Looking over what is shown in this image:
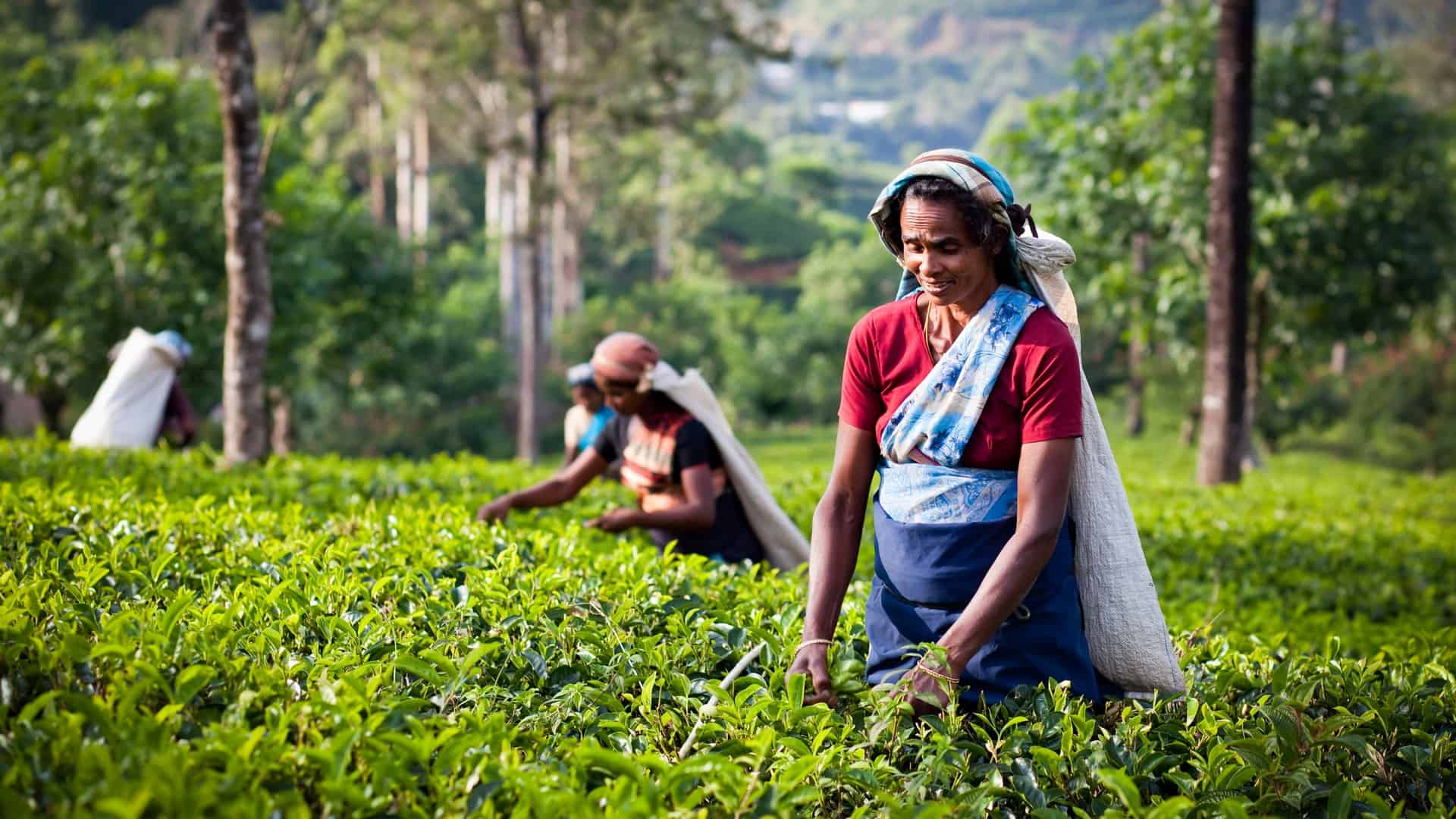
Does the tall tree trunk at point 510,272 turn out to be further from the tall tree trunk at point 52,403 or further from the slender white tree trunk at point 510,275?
the tall tree trunk at point 52,403

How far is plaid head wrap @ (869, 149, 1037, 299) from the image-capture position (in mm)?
2590

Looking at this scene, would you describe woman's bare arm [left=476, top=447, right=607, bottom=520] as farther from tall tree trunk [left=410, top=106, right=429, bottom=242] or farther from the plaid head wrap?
tall tree trunk [left=410, top=106, right=429, bottom=242]

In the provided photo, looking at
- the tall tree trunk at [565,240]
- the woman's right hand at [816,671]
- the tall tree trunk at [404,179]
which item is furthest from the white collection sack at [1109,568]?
the tall tree trunk at [404,179]

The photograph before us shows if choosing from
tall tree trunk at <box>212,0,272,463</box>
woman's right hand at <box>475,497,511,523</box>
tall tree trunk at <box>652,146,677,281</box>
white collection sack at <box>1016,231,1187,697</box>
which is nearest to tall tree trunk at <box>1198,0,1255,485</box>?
woman's right hand at <box>475,497,511,523</box>

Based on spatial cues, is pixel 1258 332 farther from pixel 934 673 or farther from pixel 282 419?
pixel 282 419

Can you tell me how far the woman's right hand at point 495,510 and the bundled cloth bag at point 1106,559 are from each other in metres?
2.46

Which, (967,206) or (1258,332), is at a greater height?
(967,206)

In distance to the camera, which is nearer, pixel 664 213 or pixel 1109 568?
pixel 1109 568

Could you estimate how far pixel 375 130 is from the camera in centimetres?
3434

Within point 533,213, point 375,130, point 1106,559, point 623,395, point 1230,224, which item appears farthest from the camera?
point 375,130

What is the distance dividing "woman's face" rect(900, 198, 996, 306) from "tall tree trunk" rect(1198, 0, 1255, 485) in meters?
8.33

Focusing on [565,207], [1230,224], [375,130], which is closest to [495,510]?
[1230,224]

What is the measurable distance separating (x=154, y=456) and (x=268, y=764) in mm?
5664

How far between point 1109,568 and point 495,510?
8.81 feet
